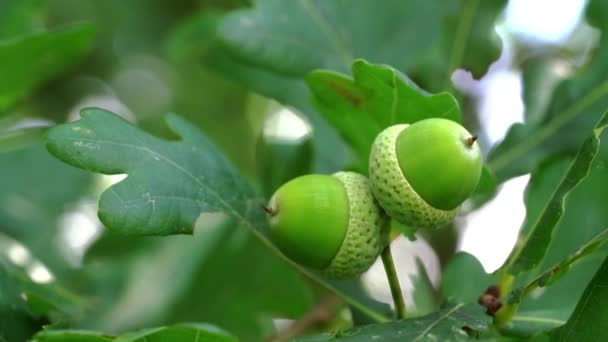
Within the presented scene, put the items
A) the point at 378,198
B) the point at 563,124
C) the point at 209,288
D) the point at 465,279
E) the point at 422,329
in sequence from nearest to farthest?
the point at 422,329 < the point at 378,198 < the point at 465,279 < the point at 563,124 < the point at 209,288

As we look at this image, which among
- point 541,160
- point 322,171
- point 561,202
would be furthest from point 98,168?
point 541,160

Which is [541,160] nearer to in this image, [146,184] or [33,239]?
[146,184]

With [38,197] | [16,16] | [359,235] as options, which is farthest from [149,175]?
[38,197]

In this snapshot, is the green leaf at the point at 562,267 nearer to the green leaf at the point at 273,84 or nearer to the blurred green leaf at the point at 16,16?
the green leaf at the point at 273,84

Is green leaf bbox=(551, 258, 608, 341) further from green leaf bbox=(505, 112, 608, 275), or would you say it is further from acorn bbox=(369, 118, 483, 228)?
acorn bbox=(369, 118, 483, 228)

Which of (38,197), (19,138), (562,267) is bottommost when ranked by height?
(562,267)

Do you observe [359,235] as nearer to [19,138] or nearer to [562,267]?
[562,267]

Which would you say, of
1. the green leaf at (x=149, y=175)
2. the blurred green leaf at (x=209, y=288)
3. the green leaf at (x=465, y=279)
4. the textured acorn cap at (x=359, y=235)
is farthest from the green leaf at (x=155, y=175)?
the blurred green leaf at (x=209, y=288)
